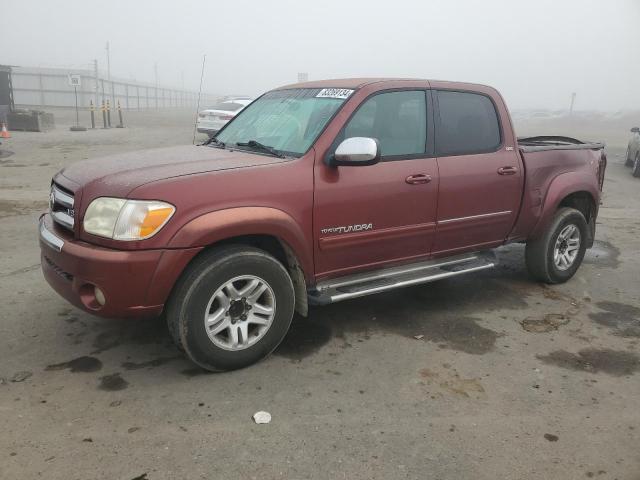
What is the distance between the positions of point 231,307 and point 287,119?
4.97ft

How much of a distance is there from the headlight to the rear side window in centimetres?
213

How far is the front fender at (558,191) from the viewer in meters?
4.74

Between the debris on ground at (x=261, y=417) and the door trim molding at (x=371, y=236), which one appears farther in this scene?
the door trim molding at (x=371, y=236)

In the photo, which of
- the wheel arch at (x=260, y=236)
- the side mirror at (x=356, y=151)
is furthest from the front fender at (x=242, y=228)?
the side mirror at (x=356, y=151)

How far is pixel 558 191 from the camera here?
15.6 ft

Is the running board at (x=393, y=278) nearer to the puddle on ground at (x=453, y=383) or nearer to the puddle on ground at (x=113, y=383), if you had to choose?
the puddle on ground at (x=453, y=383)

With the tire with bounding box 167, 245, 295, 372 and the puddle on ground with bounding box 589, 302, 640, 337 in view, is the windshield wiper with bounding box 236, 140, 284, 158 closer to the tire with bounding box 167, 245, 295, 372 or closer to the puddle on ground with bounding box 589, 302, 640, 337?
the tire with bounding box 167, 245, 295, 372

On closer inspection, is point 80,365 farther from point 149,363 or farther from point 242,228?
point 242,228

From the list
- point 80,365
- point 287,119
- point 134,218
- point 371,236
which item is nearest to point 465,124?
point 371,236

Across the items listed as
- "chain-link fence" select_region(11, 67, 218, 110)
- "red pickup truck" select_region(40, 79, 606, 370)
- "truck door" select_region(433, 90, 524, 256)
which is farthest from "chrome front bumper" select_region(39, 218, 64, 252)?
"chain-link fence" select_region(11, 67, 218, 110)

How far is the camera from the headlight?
2.87 metres

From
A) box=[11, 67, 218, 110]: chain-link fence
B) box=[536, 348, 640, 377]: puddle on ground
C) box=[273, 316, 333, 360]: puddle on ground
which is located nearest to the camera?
box=[536, 348, 640, 377]: puddle on ground

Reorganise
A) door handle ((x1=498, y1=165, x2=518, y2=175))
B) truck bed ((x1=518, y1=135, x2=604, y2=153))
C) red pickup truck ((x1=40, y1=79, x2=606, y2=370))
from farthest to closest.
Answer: truck bed ((x1=518, y1=135, x2=604, y2=153)) → door handle ((x1=498, y1=165, x2=518, y2=175)) → red pickup truck ((x1=40, y1=79, x2=606, y2=370))

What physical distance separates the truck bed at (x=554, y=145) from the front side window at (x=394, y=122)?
115 centimetres
